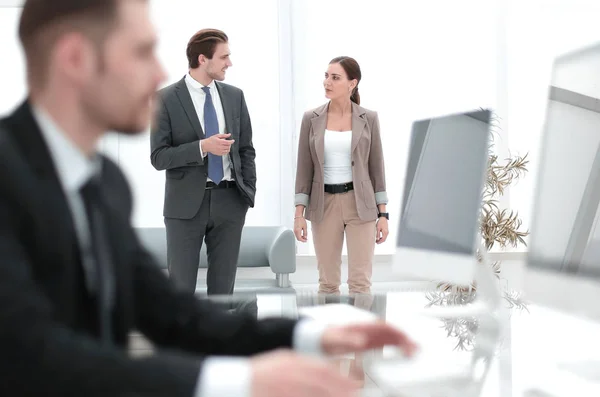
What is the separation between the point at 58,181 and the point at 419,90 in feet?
19.9

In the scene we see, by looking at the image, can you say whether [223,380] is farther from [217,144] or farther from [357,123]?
[357,123]

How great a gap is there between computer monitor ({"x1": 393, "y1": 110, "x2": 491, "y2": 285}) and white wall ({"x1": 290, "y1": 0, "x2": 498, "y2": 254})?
14.7 ft

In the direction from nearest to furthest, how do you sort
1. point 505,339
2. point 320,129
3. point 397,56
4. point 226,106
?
point 505,339, point 226,106, point 320,129, point 397,56

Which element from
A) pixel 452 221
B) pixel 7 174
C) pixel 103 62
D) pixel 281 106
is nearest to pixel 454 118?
pixel 452 221

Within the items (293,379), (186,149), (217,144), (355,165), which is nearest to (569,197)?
(293,379)

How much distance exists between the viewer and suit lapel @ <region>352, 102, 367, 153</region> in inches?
160

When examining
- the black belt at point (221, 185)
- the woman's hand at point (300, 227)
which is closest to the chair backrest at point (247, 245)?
the woman's hand at point (300, 227)

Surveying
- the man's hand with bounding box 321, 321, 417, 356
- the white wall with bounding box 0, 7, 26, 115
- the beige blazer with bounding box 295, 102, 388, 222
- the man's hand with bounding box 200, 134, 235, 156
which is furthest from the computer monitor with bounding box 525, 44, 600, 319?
the white wall with bounding box 0, 7, 26, 115

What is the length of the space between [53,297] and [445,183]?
120 centimetres

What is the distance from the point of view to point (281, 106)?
6301 mm

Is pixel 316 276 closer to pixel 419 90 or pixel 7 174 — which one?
pixel 419 90

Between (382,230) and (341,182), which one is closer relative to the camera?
(341,182)

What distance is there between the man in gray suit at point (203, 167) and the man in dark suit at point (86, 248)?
251cm

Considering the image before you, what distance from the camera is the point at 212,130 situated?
3.58 m
